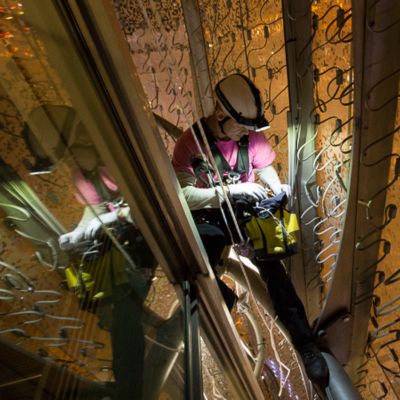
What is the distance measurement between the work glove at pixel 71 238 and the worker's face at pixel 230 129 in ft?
3.18

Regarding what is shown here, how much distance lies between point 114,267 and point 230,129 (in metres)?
0.90

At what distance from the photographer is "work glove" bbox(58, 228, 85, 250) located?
60cm

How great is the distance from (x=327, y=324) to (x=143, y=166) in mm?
1356

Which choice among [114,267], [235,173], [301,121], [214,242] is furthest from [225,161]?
[114,267]

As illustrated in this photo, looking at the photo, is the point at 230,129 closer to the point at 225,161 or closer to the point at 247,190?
the point at 225,161

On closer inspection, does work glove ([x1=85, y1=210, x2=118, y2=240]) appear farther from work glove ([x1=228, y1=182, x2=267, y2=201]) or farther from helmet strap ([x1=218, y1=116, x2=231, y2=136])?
helmet strap ([x1=218, y1=116, x2=231, y2=136])

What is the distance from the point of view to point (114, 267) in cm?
82

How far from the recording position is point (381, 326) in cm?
173

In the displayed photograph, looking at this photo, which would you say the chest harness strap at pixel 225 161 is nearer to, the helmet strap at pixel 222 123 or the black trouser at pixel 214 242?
the helmet strap at pixel 222 123

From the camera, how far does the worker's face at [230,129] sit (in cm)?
152

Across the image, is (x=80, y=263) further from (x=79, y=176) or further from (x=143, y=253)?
(x=143, y=253)

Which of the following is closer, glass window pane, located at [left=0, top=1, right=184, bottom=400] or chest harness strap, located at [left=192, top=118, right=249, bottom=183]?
glass window pane, located at [left=0, top=1, right=184, bottom=400]

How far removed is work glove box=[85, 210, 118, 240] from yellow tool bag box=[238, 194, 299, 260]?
0.79m

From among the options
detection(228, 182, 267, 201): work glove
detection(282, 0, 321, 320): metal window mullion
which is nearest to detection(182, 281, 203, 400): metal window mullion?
detection(228, 182, 267, 201): work glove
